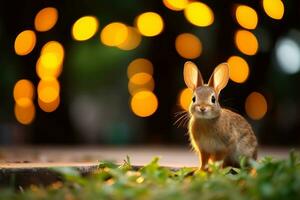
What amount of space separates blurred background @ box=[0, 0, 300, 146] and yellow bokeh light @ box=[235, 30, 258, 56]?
0.02m

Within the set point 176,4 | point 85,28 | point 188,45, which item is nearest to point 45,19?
point 85,28

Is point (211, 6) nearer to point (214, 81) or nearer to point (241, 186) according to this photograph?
point (214, 81)

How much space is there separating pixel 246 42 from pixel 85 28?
10.4 ft

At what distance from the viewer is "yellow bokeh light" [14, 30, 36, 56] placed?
1556 cm

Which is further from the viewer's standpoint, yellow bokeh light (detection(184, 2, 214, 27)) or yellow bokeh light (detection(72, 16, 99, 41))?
yellow bokeh light (detection(72, 16, 99, 41))

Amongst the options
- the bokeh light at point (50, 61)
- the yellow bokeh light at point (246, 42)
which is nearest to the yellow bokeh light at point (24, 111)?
the bokeh light at point (50, 61)

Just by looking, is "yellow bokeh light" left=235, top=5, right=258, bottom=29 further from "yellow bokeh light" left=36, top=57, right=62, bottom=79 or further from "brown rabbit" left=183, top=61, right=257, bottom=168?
"brown rabbit" left=183, top=61, right=257, bottom=168

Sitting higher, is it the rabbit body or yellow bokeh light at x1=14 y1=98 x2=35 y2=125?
the rabbit body

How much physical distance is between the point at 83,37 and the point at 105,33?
1.45ft

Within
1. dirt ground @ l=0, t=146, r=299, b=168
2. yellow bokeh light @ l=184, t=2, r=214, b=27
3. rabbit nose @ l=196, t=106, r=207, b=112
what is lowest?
dirt ground @ l=0, t=146, r=299, b=168

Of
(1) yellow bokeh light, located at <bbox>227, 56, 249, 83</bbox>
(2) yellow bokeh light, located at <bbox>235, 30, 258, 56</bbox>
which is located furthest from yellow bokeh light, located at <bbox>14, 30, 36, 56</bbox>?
(2) yellow bokeh light, located at <bbox>235, 30, 258, 56</bbox>

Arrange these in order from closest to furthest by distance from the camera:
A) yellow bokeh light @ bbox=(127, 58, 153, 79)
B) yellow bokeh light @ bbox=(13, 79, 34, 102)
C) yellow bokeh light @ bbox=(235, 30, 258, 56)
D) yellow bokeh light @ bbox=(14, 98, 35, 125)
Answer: yellow bokeh light @ bbox=(235, 30, 258, 56) < yellow bokeh light @ bbox=(13, 79, 34, 102) < yellow bokeh light @ bbox=(127, 58, 153, 79) < yellow bokeh light @ bbox=(14, 98, 35, 125)

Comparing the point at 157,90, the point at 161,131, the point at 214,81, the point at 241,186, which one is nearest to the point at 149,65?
the point at 157,90

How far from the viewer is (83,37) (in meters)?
15.3
